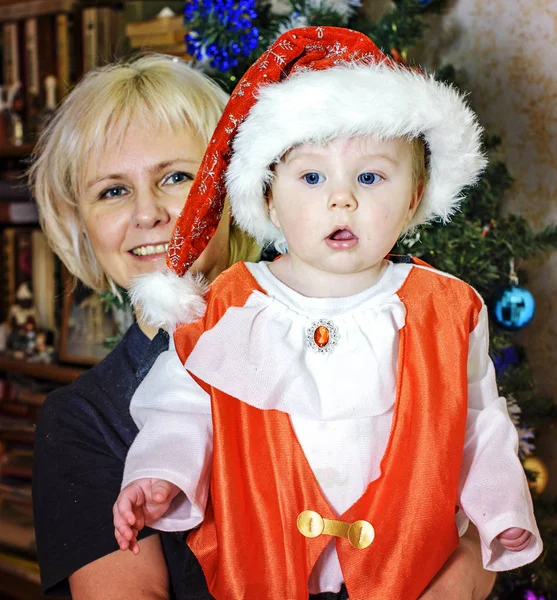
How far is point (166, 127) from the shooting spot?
1306 millimetres

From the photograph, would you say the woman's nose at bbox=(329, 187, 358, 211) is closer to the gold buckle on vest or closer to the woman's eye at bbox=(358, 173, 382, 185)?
the woman's eye at bbox=(358, 173, 382, 185)

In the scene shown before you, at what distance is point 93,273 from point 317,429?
0.78m

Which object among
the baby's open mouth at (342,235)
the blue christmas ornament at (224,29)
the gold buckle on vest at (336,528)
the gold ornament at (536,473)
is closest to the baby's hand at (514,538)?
the gold buckle on vest at (336,528)

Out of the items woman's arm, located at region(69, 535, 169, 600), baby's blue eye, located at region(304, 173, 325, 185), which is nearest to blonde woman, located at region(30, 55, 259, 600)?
woman's arm, located at region(69, 535, 169, 600)

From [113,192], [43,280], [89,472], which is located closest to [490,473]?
[89,472]

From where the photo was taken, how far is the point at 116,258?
4.51 feet

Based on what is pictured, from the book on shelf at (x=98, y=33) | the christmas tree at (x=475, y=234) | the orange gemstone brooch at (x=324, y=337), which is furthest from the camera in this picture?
the book on shelf at (x=98, y=33)

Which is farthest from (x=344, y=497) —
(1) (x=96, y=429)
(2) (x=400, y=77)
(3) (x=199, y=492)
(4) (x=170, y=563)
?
(2) (x=400, y=77)

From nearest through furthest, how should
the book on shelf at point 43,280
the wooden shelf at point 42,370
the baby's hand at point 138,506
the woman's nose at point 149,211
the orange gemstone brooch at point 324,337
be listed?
1. the baby's hand at point 138,506
2. the orange gemstone brooch at point 324,337
3. the woman's nose at point 149,211
4. the wooden shelf at point 42,370
5. the book on shelf at point 43,280

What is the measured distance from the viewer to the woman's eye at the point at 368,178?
974 millimetres

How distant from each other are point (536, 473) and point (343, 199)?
1078 mm

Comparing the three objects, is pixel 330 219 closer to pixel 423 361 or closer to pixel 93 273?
pixel 423 361

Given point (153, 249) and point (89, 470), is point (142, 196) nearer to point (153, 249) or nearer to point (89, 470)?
point (153, 249)

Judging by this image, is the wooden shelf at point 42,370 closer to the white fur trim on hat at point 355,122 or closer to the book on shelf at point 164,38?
the book on shelf at point 164,38
